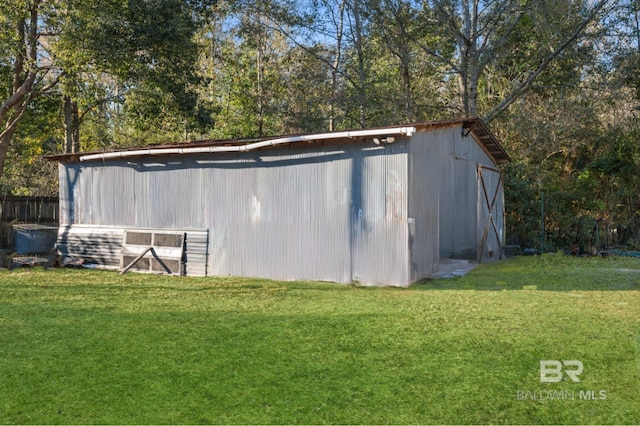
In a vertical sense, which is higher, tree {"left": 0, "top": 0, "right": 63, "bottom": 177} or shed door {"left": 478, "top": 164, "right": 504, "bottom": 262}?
tree {"left": 0, "top": 0, "right": 63, "bottom": 177}

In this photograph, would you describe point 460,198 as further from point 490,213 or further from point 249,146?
point 249,146

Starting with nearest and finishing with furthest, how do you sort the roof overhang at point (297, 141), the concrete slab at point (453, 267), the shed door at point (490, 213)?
the roof overhang at point (297, 141)
the concrete slab at point (453, 267)
the shed door at point (490, 213)

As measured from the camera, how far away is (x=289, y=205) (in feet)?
30.6

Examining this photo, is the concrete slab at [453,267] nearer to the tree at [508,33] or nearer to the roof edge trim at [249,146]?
the roof edge trim at [249,146]

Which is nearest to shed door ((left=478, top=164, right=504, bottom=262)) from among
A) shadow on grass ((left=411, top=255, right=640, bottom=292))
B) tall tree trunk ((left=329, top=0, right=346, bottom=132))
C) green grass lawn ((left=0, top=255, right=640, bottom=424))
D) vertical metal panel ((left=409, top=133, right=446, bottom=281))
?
shadow on grass ((left=411, top=255, right=640, bottom=292))

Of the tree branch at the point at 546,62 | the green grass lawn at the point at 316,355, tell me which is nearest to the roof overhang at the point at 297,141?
the green grass lawn at the point at 316,355

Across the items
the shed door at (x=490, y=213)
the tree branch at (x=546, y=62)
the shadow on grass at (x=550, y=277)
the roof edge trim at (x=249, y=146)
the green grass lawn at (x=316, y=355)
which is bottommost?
the green grass lawn at (x=316, y=355)

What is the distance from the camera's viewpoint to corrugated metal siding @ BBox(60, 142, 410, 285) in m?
8.45

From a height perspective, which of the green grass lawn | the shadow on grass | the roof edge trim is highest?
the roof edge trim

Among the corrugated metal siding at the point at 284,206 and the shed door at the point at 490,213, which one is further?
the shed door at the point at 490,213

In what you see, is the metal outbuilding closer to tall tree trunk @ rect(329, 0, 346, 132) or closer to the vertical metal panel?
the vertical metal panel

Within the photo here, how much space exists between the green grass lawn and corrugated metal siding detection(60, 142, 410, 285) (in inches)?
33.6

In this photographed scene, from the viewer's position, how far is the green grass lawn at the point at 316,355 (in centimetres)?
341

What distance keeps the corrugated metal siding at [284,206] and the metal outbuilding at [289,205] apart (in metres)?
0.02
